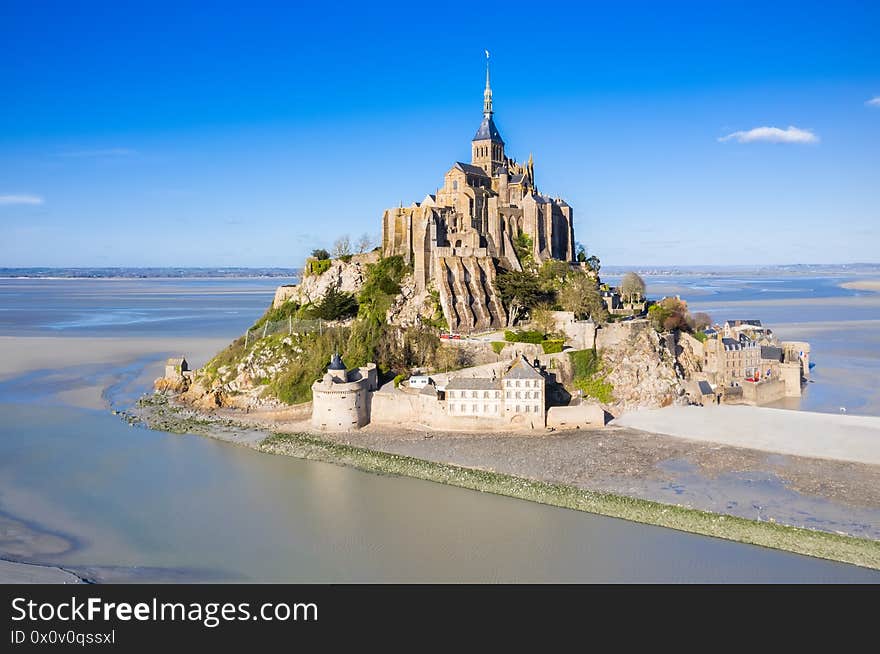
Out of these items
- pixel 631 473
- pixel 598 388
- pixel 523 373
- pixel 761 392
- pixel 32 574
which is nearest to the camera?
pixel 32 574

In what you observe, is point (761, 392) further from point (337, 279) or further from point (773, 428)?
point (337, 279)

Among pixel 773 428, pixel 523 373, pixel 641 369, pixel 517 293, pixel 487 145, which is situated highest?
pixel 487 145

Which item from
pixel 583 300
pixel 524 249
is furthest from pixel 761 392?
pixel 524 249

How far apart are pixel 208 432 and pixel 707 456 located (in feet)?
61.4

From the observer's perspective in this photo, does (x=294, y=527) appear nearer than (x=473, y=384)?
Yes

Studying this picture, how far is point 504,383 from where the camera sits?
1077 inches

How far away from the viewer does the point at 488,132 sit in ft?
142

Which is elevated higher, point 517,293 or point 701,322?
point 517,293

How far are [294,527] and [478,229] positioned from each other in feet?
75.5

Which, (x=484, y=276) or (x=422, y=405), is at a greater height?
(x=484, y=276)

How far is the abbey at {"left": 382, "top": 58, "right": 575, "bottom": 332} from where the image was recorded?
3569 cm

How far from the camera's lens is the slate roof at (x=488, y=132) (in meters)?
43.1
